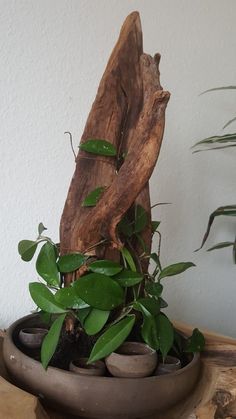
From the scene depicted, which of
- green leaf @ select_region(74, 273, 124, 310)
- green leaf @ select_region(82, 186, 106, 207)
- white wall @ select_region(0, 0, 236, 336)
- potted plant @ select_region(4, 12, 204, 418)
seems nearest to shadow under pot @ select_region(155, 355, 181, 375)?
potted plant @ select_region(4, 12, 204, 418)

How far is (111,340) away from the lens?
47 centimetres

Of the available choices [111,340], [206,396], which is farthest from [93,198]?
[206,396]

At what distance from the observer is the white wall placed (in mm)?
761

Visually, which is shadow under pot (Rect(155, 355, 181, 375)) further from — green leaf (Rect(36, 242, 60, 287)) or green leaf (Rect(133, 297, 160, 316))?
green leaf (Rect(36, 242, 60, 287))

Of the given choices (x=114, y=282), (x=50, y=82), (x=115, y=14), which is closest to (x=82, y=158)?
(x=114, y=282)

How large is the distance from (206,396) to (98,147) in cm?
37

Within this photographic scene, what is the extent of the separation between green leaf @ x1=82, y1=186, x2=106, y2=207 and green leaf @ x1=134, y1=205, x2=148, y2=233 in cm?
7

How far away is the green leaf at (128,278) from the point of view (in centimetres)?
51

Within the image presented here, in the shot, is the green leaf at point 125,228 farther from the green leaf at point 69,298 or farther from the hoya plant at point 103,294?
the green leaf at point 69,298

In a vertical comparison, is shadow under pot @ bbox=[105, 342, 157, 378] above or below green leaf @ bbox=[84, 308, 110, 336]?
below

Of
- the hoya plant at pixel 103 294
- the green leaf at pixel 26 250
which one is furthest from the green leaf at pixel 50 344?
the green leaf at pixel 26 250

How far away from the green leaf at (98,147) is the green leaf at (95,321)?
215mm

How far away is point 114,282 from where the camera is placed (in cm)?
50

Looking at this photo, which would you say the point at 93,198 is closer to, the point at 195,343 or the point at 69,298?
the point at 69,298
